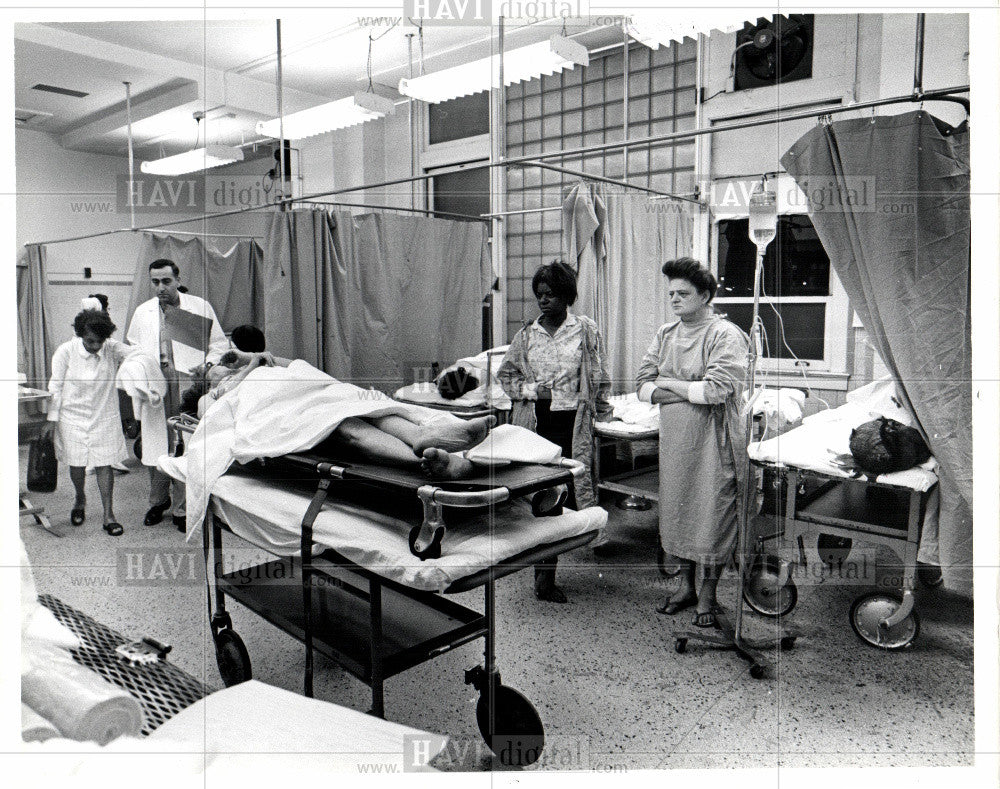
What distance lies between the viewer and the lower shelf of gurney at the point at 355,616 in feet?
5.86

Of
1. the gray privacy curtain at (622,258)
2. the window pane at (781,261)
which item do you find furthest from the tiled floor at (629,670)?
the window pane at (781,261)

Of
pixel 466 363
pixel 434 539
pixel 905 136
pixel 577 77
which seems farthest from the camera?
pixel 577 77

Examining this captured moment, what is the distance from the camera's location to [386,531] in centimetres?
172

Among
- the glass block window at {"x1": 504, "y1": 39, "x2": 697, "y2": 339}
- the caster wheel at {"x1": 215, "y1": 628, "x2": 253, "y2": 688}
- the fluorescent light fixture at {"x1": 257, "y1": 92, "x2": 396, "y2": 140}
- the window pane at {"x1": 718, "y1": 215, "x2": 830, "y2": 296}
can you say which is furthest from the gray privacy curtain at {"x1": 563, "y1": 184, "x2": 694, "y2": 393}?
the caster wheel at {"x1": 215, "y1": 628, "x2": 253, "y2": 688}

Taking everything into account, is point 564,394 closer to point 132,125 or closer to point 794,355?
point 794,355

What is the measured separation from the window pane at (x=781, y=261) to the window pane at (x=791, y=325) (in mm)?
68

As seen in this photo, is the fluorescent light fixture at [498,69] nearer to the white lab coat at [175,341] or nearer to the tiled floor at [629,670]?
the white lab coat at [175,341]

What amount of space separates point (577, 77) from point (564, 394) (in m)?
2.23

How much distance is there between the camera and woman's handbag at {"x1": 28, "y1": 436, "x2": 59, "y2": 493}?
1.94m

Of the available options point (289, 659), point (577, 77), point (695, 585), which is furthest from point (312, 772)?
point (577, 77)

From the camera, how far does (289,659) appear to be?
2.47 metres

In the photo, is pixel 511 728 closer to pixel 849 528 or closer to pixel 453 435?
pixel 453 435

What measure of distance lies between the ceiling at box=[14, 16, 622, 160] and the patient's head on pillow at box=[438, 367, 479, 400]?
155 centimetres

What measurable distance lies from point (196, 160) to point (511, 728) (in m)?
3.35
